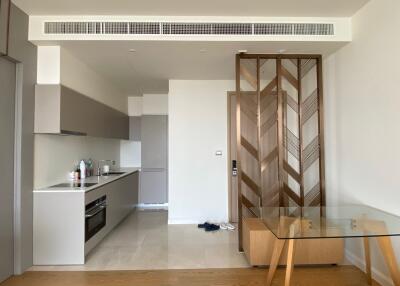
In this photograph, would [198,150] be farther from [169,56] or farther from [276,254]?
[276,254]

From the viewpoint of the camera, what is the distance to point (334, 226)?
224 cm

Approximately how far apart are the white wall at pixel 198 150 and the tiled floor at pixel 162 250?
40 cm

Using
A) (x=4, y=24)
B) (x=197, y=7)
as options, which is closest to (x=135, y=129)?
(x=4, y=24)

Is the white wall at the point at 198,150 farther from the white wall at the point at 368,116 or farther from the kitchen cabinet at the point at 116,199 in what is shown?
the white wall at the point at 368,116

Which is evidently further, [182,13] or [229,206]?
[229,206]

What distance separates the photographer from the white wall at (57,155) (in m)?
3.19

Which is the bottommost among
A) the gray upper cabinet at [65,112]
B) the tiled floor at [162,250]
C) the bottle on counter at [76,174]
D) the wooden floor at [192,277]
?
the wooden floor at [192,277]

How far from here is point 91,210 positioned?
336 centimetres

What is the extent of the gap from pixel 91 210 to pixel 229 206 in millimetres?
2297

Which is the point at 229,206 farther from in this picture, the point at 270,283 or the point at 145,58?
the point at 145,58

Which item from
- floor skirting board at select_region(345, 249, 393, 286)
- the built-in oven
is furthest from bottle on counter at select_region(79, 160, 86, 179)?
floor skirting board at select_region(345, 249, 393, 286)

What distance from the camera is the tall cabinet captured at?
589cm

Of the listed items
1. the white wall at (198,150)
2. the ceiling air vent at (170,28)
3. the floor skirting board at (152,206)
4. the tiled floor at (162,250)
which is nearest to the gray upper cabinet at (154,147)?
the floor skirting board at (152,206)

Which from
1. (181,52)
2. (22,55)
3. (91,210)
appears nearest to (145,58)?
(181,52)
